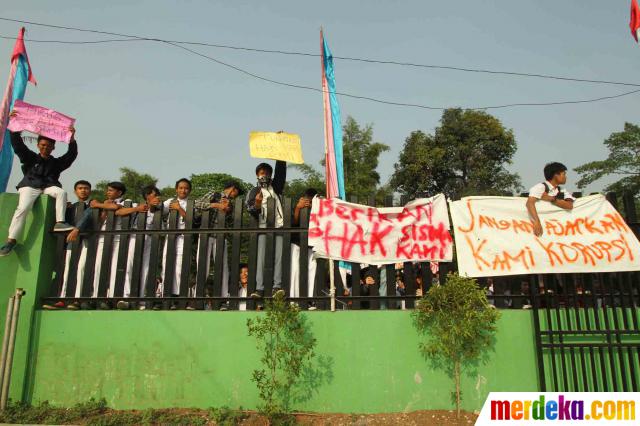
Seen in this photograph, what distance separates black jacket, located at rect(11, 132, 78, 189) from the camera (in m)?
5.05

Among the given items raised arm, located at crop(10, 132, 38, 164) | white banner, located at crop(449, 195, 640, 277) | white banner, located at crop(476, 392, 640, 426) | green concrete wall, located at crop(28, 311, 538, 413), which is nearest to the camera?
white banner, located at crop(476, 392, 640, 426)

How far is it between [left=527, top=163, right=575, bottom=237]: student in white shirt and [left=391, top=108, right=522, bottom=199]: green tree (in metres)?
29.1

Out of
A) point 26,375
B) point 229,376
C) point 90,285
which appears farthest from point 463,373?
point 26,375

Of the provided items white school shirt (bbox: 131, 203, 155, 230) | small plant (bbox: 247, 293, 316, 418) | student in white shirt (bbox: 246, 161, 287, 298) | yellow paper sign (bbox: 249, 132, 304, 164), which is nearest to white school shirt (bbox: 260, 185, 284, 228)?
student in white shirt (bbox: 246, 161, 287, 298)

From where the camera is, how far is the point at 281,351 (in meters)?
4.17

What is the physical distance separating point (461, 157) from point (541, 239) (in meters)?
31.6

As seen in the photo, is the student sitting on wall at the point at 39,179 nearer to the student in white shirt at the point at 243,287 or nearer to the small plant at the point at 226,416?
the student in white shirt at the point at 243,287

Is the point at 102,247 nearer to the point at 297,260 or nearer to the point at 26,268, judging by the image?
the point at 26,268

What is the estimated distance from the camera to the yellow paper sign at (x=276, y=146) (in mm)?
4648

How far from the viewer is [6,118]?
6656 mm

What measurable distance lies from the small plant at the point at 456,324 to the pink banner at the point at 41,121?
479cm

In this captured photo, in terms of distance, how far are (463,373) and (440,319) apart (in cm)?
65

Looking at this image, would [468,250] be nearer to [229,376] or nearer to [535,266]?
[535,266]

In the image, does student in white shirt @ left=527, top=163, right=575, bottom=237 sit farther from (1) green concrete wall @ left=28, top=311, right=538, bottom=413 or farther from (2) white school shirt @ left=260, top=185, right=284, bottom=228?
(2) white school shirt @ left=260, top=185, right=284, bottom=228
